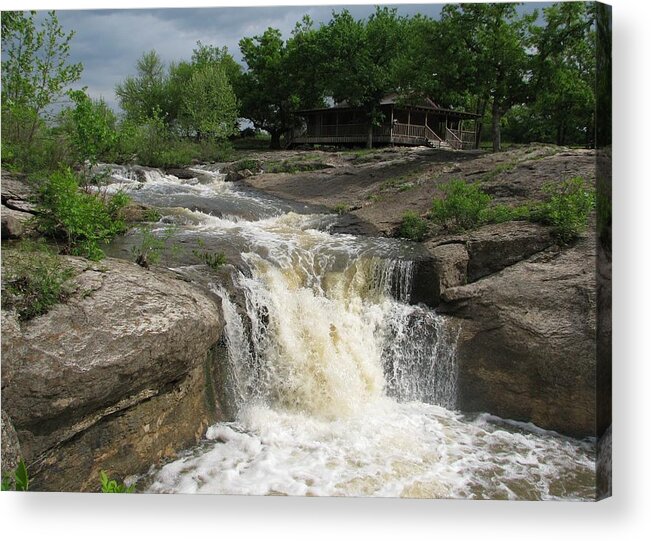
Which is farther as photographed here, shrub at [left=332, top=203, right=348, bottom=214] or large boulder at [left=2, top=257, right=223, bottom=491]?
shrub at [left=332, top=203, right=348, bottom=214]

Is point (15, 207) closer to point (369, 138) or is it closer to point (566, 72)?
point (566, 72)

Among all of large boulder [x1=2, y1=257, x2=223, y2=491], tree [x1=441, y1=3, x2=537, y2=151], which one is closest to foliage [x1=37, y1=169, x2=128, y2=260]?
large boulder [x1=2, y1=257, x2=223, y2=491]

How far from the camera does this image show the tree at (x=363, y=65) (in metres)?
14.7

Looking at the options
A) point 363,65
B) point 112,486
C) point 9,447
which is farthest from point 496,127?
point 9,447

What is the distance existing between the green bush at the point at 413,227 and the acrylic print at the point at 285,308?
0.16m

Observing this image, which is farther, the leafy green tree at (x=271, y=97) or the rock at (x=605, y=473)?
the leafy green tree at (x=271, y=97)

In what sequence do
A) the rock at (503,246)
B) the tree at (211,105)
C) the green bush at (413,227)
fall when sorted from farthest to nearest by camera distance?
the tree at (211,105), the green bush at (413,227), the rock at (503,246)

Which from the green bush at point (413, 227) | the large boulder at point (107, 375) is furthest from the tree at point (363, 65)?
the large boulder at point (107, 375)

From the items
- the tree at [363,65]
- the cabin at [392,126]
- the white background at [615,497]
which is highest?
the tree at [363,65]

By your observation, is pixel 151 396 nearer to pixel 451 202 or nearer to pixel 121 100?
pixel 121 100

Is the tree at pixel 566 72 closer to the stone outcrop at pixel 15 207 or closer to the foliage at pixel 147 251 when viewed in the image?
the foliage at pixel 147 251

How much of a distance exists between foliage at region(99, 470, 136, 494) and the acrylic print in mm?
18

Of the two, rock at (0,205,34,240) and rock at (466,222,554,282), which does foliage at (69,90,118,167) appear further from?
rock at (466,222,554,282)

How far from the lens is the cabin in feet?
51.4
